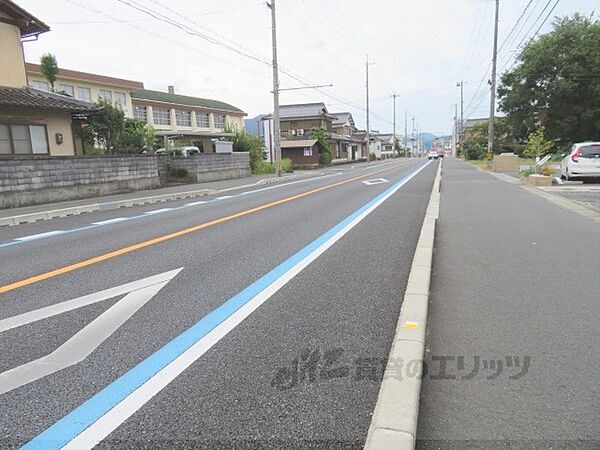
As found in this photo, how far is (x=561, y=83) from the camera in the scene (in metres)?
35.3

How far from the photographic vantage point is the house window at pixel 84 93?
3906 centimetres

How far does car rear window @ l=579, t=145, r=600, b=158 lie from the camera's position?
51.3ft

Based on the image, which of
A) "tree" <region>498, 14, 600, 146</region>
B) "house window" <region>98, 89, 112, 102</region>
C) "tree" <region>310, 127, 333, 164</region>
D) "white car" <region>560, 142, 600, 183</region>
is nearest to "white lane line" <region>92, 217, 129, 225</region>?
"white car" <region>560, 142, 600, 183</region>

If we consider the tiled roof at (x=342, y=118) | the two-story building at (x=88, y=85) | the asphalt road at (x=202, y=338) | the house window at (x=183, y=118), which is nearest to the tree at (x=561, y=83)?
the house window at (x=183, y=118)

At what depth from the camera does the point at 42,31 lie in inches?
803

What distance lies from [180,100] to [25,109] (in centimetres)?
3429

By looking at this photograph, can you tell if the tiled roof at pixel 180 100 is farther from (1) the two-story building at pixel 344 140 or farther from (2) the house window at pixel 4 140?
(2) the house window at pixel 4 140

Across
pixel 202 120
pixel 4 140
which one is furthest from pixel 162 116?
pixel 4 140

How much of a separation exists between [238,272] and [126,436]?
124 inches

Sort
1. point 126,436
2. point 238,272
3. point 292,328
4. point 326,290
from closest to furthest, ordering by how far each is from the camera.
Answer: point 126,436, point 292,328, point 326,290, point 238,272

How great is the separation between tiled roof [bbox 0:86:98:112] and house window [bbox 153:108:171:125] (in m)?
27.6

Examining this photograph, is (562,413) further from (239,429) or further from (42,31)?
(42,31)

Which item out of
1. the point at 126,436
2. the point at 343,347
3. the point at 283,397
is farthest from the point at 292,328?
the point at 126,436

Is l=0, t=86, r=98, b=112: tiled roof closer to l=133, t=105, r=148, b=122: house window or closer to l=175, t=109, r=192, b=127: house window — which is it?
l=133, t=105, r=148, b=122: house window
